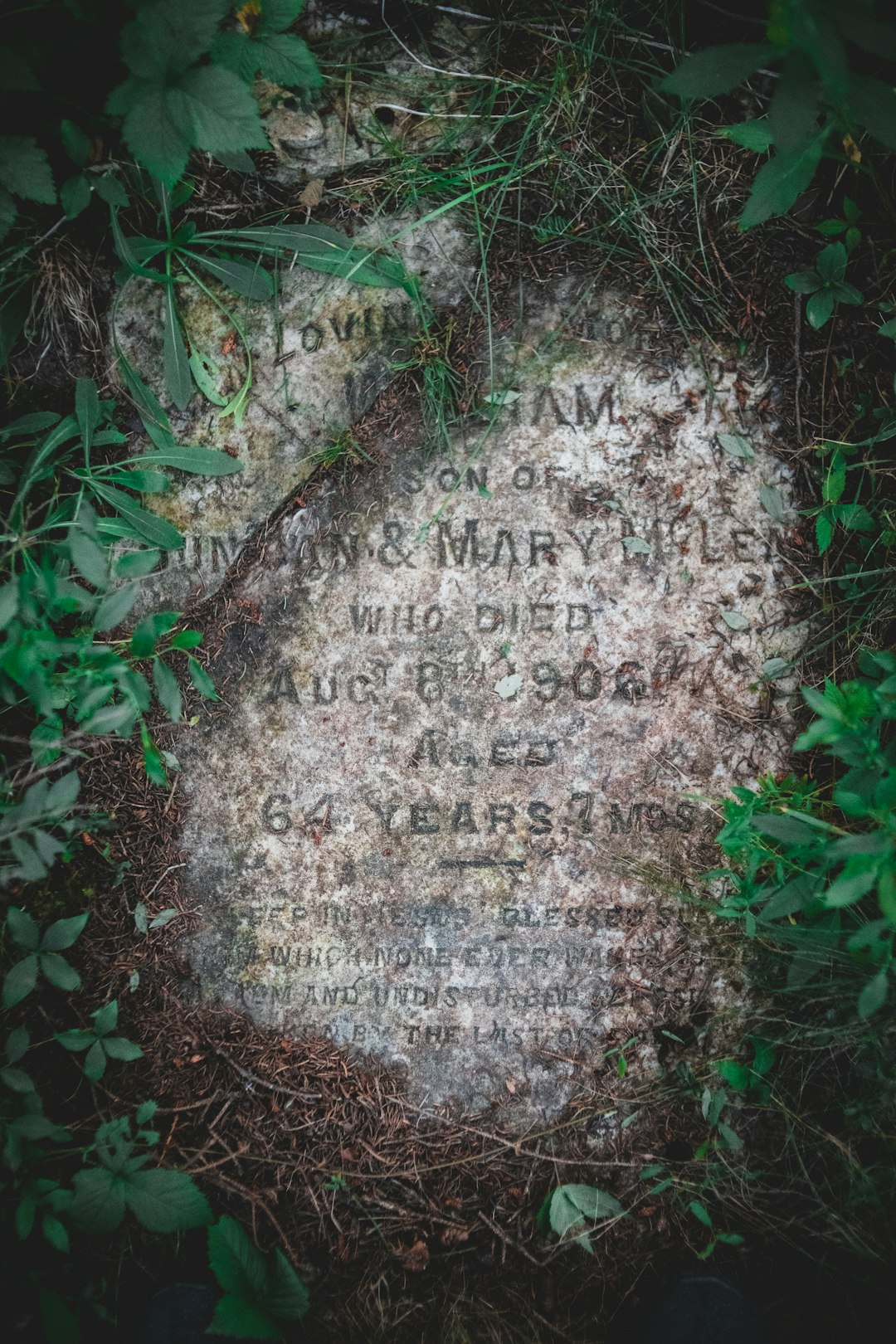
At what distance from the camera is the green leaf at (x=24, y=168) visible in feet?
6.24

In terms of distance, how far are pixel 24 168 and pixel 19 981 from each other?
2.18m

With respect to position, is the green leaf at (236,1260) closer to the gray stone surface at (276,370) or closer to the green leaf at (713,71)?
the gray stone surface at (276,370)

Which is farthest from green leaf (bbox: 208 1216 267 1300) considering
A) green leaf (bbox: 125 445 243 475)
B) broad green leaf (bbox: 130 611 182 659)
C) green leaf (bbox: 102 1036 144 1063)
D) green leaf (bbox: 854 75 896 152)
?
green leaf (bbox: 854 75 896 152)

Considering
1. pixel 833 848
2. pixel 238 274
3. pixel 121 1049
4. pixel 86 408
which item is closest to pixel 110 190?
pixel 238 274

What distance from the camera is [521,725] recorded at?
2.28 meters

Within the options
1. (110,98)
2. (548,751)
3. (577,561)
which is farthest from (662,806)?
(110,98)

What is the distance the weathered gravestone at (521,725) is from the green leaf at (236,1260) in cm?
53

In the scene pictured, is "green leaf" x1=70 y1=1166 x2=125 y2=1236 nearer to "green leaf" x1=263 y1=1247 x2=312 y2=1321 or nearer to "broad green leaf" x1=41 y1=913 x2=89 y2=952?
"green leaf" x1=263 y1=1247 x2=312 y2=1321

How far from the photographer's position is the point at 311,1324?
2115 millimetres

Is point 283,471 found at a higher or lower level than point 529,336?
lower

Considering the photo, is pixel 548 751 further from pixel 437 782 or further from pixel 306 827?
pixel 306 827

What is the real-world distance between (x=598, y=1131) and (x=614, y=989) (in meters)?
0.42

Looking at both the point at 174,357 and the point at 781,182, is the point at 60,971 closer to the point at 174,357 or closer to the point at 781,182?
the point at 174,357

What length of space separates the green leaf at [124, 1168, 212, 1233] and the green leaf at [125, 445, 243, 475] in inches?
80.1
